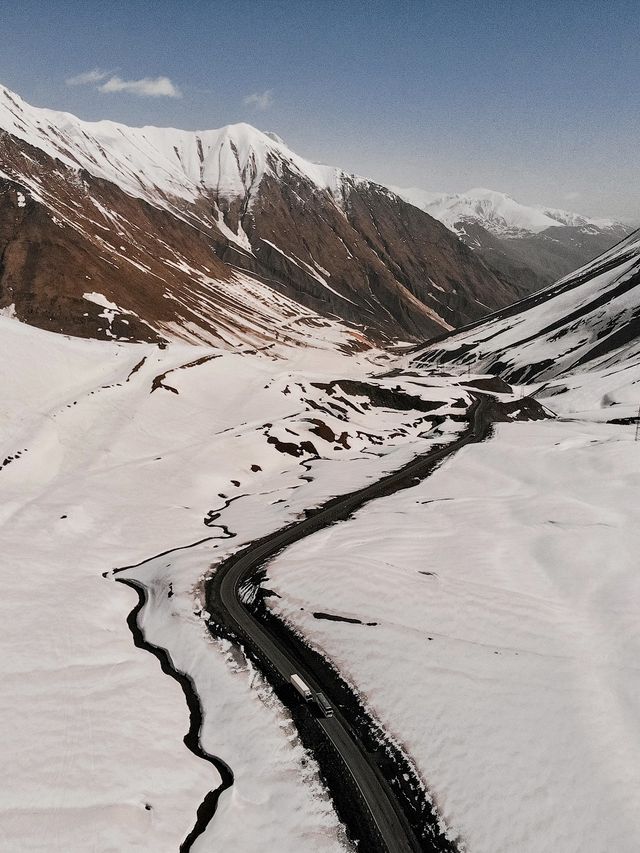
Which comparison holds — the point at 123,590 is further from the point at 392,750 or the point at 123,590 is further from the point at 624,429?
the point at 624,429

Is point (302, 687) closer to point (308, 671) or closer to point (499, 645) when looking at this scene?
point (308, 671)

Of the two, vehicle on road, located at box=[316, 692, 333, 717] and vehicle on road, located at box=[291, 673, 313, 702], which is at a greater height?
vehicle on road, located at box=[291, 673, 313, 702]

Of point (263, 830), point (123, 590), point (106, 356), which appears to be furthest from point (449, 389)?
point (263, 830)

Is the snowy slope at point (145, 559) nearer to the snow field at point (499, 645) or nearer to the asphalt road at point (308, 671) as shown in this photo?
the asphalt road at point (308, 671)

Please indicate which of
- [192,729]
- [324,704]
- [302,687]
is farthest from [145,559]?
[324,704]

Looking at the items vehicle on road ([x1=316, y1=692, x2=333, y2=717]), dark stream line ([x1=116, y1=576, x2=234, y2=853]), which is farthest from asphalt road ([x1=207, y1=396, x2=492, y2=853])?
dark stream line ([x1=116, y1=576, x2=234, y2=853])

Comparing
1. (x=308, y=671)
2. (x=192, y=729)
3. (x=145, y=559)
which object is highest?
(x=145, y=559)

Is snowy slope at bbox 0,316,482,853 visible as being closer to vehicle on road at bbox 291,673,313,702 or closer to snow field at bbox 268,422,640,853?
vehicle on road at bbox 291,673,313,702
